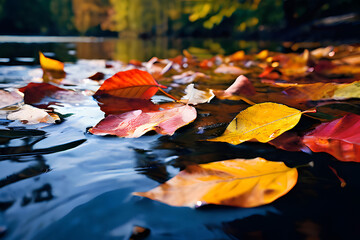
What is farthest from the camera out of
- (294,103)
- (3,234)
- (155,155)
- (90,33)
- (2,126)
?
(90,33)

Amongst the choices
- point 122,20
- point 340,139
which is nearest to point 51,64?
point 340,139

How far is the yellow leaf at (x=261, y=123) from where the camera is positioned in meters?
0.52

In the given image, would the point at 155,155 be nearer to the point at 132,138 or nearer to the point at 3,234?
the point at 132,138

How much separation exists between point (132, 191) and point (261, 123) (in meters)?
0.31

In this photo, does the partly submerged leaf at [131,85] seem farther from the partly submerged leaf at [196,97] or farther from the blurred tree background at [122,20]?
the blurred tree background at [122,20]

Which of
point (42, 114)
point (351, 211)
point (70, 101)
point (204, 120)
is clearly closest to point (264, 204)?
point (351, 211)

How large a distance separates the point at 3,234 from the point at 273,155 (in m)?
0.42

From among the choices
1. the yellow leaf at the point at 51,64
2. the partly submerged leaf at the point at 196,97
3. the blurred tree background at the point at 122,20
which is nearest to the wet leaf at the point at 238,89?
the partly submerged leaf at the point at 196,97

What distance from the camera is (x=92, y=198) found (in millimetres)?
352

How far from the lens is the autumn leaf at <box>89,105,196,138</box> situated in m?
0.57

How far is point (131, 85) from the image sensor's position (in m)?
0.81

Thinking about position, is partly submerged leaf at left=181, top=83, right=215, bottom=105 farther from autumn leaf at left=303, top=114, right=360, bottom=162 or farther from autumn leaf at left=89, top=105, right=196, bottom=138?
autumn leaf at left=303, top=114, right=360, bottom=162

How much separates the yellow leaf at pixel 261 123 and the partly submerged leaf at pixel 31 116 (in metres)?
0.42

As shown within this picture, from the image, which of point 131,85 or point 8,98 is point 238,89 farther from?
point 8,98
